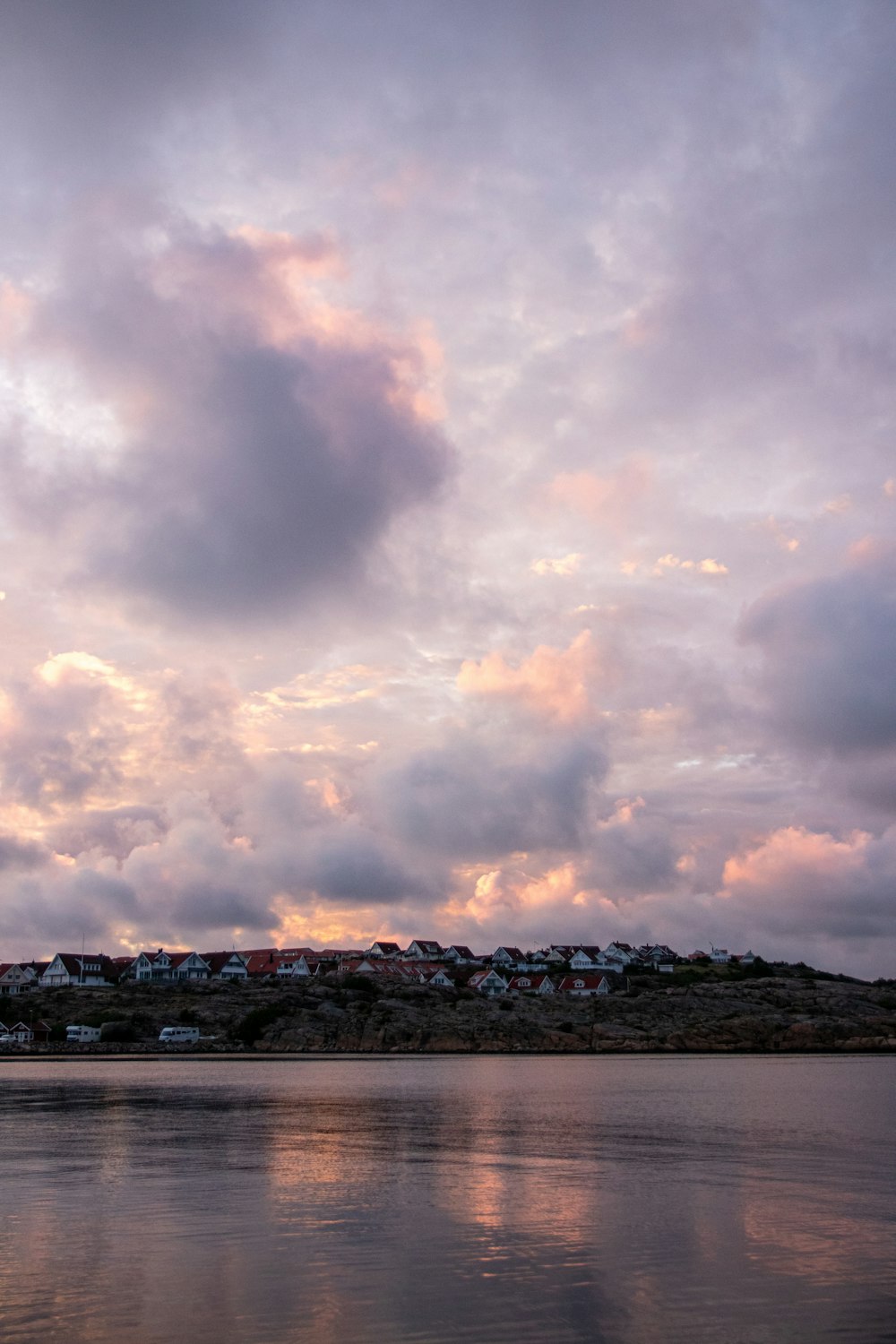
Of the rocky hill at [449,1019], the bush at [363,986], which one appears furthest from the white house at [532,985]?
the bush at [363,986]

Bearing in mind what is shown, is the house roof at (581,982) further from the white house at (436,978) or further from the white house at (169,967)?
the white house at (169,967)

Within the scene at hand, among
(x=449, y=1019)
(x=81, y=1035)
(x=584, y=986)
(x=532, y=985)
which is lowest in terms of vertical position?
(x=81, y=1035)

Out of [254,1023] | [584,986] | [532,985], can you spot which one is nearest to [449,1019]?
[254,1023]

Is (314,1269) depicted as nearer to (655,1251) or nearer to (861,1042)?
(655,1251)

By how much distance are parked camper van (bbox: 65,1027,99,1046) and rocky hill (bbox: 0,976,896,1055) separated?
1.75 m

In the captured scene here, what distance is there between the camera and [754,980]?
181250 mm

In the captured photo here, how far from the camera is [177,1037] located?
13838 centimetres

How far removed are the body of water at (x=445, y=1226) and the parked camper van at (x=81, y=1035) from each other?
8804 centimetres

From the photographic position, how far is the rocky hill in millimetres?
141875

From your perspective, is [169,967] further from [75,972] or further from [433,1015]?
[433,1015]

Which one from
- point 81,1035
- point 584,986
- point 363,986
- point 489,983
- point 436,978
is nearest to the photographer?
point 81,1035

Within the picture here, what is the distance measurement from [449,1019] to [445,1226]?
128116 millimetres

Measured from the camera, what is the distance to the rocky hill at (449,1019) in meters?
142

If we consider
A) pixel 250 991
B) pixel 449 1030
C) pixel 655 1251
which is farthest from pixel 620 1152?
pixel 250 991
